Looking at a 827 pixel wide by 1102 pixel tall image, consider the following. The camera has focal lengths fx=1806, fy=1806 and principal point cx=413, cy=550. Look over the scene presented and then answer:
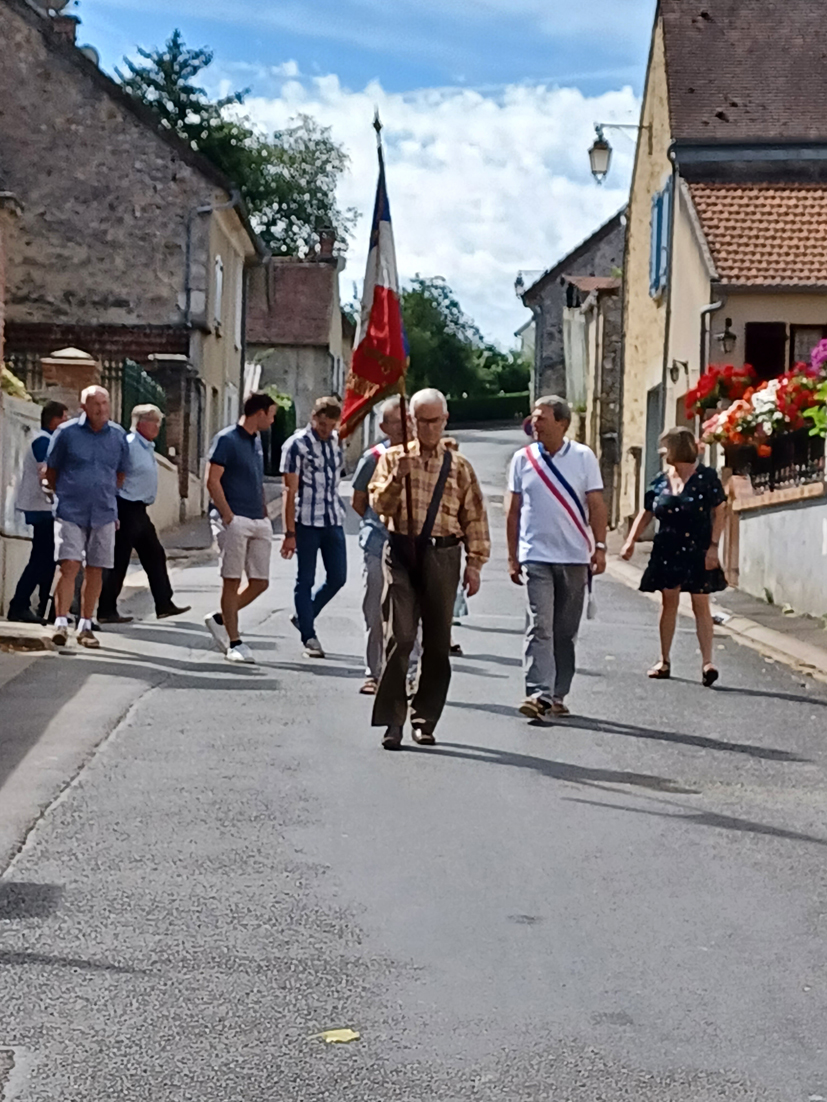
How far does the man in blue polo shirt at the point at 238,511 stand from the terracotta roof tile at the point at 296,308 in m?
49.0

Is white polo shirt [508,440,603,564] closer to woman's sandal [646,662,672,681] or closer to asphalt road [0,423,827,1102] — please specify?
asphalt road [0,423,827,1102]

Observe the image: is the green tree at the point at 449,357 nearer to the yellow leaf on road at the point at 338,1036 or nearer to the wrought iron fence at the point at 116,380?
the wrought iron fence at the point at 116,380

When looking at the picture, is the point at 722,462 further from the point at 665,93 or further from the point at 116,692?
the point at 116,692

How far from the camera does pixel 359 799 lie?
7.45 m

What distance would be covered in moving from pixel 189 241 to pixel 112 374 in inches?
341

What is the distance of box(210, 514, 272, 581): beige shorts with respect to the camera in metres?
12.4

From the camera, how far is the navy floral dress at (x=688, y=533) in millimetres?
12289

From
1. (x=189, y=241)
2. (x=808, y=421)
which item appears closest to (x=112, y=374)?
(x=189, y=241)

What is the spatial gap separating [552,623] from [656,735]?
3.08ft

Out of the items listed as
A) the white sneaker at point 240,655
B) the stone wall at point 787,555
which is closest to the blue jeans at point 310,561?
the white sneaker at point 240,655

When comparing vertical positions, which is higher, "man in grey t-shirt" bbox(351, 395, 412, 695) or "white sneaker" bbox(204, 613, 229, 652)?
"man in grey t-shirt" bbox(351, 395, 412, 695)

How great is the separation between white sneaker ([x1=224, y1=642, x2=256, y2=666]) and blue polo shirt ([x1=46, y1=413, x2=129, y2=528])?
1.49 meters

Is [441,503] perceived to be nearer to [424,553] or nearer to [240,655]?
[424,553]

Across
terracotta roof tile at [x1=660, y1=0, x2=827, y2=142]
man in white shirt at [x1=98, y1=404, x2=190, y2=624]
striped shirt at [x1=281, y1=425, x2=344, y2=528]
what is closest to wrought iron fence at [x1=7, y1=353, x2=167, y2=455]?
terracotta roof tile at [x1=660, y1=0, x2=827, y2=142]
